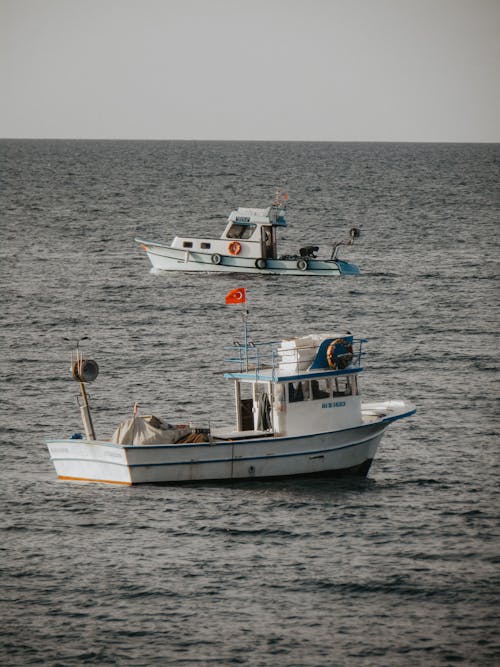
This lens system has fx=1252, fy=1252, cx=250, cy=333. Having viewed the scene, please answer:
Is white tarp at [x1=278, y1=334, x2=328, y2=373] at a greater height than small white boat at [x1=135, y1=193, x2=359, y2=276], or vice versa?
small white boat at [x1=135, y1=193, x2=359, y2=276]

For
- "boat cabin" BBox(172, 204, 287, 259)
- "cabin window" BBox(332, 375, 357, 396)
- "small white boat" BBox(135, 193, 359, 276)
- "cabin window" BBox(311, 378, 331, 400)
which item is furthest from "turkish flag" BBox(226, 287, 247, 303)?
"small white boat" BBox(135, 193, 359, 276)

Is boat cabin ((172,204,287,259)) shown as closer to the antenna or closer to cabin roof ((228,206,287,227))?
A: cabin roof ((228,206,287,227))

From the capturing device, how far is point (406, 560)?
32219mm

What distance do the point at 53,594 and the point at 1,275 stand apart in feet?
171

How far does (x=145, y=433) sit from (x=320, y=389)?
5.63 meters

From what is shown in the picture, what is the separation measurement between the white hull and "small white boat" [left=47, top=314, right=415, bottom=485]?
0.10 feet

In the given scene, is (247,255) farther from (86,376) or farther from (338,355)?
(86,376)

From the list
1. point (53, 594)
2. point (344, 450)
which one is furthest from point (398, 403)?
point (53, 594)

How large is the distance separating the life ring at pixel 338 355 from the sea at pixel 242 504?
354 centimetres

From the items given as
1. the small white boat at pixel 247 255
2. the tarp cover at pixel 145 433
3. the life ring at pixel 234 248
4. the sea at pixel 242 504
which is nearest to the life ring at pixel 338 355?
the sea at pixel 242 504

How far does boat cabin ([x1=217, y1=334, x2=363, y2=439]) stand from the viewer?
3784 centimetres

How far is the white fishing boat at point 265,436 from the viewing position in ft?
120

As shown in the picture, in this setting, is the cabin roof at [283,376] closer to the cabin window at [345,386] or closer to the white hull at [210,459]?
the cabin window at [345,386]

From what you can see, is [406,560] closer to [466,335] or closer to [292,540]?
[292,540]
